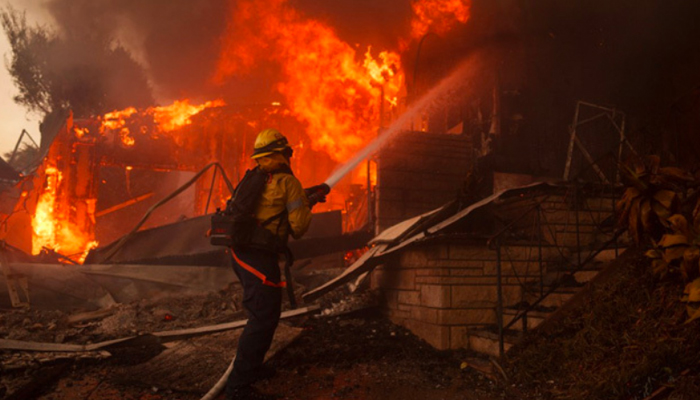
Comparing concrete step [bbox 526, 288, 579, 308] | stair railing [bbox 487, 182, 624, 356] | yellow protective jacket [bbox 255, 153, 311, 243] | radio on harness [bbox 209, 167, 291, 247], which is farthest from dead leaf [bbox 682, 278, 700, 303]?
radio on harness [bbox 209, 167, 291, 247]

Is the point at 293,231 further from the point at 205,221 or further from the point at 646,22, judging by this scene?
the point at 646,22

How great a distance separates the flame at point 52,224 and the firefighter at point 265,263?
1504cm

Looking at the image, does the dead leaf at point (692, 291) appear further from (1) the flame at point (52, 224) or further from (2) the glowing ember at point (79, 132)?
(2) the glowing ember at point (79, 132)

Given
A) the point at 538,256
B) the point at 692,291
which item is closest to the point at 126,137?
the point at 538,256

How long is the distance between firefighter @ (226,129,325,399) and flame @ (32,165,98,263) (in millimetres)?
15045

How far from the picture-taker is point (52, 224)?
16.8 metres

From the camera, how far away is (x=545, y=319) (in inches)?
176

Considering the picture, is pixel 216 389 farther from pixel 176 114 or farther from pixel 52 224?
pixel 176 114

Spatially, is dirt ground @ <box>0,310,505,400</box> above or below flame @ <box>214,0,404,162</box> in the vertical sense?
below

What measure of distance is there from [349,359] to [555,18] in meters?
11.3

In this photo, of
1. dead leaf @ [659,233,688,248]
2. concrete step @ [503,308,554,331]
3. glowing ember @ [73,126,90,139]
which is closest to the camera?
dead leaf @ [659,233,688,248]

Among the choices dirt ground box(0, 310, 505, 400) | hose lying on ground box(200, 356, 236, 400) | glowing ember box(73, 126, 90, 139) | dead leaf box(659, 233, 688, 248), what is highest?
glowing ember box(73, 126, 90, 139)

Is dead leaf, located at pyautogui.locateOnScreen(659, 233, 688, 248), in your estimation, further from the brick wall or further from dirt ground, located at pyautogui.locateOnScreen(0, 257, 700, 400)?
the brick wall

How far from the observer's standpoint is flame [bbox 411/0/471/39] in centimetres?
1313
